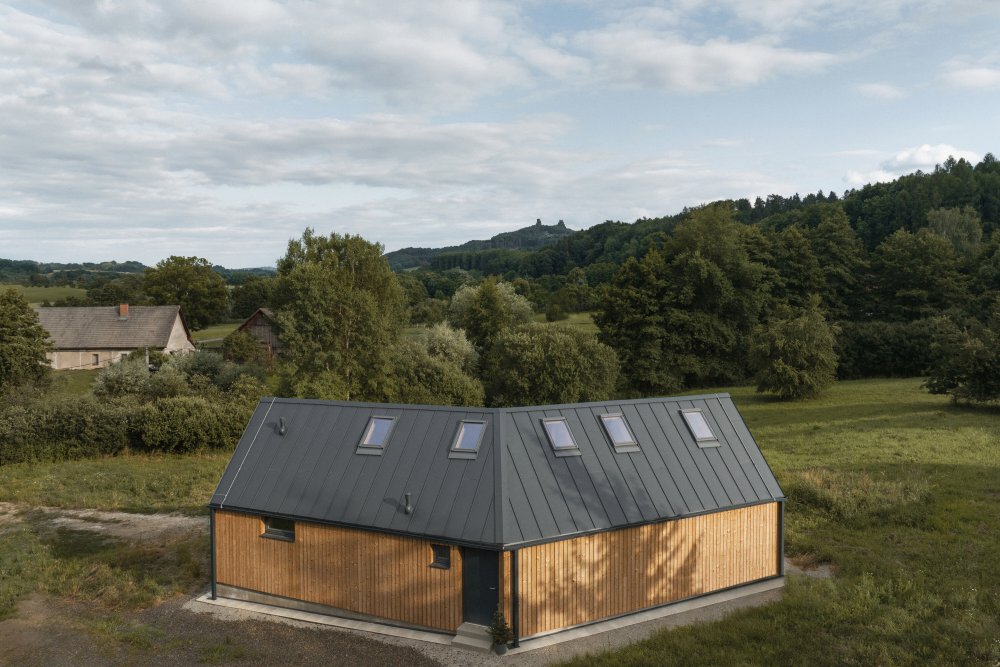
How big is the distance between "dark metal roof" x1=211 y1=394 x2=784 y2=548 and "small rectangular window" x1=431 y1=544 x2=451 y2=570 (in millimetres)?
401

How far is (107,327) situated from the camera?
58.4 metres

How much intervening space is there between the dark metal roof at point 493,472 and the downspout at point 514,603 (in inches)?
12.0

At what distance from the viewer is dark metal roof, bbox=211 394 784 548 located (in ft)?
43.8

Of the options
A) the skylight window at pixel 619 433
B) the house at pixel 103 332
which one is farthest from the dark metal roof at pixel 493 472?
the house at pixel 103 332

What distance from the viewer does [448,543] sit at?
12.9 metres

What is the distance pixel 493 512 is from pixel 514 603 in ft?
5.31

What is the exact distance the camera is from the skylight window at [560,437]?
14453 mm

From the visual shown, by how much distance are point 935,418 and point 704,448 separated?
2276 centimetres

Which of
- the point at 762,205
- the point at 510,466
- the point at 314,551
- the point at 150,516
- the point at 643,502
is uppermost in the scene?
the point at 762,205

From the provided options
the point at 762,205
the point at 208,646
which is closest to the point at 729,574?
the point at 208,646

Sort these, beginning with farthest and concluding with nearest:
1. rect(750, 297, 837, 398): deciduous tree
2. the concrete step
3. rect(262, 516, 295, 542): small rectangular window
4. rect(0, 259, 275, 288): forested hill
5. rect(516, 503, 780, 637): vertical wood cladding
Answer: rect(0, 259, 275, 288): forested hill
rect(750, 297, 837, 398): deciduous tree
rect(262, 516, 295, 542): small rectangular window
rect(516, 503, 780, 637): vertical wood cladding
the concrete step

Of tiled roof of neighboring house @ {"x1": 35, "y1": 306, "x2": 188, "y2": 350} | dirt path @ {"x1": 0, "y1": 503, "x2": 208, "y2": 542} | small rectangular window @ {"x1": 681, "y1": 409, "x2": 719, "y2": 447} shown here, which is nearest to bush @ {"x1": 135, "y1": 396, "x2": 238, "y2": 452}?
dirt path @ {"x1": 0, "y1": 503, "x2": 208, "y2": 542}

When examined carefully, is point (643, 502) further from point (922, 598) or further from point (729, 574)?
point (922, 598)

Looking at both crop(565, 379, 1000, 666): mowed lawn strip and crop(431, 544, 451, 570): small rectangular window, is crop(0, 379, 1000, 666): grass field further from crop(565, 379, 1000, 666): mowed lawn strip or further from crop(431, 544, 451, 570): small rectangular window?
crop(431, 544, 451, 570): small rectangular window
